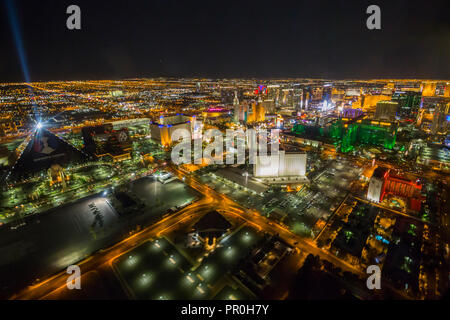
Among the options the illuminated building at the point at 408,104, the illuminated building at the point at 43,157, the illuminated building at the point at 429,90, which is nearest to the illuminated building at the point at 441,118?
the illuminated building at the point at 408,104

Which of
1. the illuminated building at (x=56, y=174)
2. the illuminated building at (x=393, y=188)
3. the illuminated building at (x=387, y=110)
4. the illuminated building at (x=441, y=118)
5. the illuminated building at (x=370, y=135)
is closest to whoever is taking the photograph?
the illuminated building at (x=393, y=188)

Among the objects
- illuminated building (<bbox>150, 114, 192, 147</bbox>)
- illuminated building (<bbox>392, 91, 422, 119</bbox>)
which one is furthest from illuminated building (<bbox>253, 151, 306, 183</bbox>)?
illuminated building (<bbox>392, 91, 422, 119</bbox>)

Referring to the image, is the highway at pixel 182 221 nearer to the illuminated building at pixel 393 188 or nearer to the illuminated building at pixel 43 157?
the illuminated building at pixel 393 188

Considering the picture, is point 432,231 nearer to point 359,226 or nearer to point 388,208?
point 388,208

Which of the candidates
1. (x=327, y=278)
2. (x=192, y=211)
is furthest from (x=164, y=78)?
(x=327, y=278)

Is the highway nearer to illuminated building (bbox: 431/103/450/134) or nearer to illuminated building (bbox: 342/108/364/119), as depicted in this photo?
illuminated building (bbox: 342/108/364/119)

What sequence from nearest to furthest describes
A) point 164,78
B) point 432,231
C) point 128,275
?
point 128,275, point 432,231, point 164,78

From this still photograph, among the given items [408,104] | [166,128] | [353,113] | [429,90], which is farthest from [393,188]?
[429,90]
